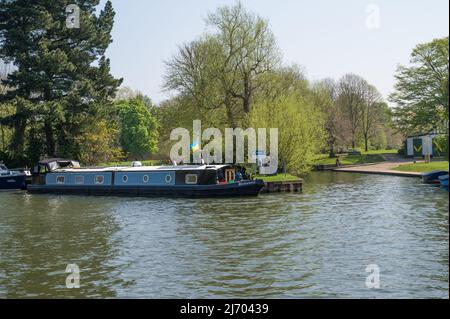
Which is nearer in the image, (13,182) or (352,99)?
(13,182)

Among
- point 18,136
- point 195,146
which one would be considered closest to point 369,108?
point 195,146

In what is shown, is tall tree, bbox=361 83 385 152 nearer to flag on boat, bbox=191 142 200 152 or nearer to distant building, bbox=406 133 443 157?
distant building, bbox=406 133 443 157

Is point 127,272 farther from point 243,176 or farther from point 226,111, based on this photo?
point 226,111

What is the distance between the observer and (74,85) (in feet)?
178

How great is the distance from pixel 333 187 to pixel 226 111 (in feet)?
53.6

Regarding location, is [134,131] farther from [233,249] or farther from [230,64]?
[233,249]

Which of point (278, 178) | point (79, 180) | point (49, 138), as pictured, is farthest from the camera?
point (49, 138)

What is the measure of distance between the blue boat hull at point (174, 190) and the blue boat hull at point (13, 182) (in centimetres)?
572

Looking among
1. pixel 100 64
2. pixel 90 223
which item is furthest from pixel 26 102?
pixel 90 223

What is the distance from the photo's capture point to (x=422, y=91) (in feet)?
222

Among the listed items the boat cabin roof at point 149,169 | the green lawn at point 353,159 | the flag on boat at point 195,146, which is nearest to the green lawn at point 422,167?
the green lawn at point 353,159

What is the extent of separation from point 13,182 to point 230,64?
22452 millimetres

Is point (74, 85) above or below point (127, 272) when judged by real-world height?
above

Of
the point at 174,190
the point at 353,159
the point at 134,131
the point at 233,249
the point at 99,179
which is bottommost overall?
the point at 233,249
